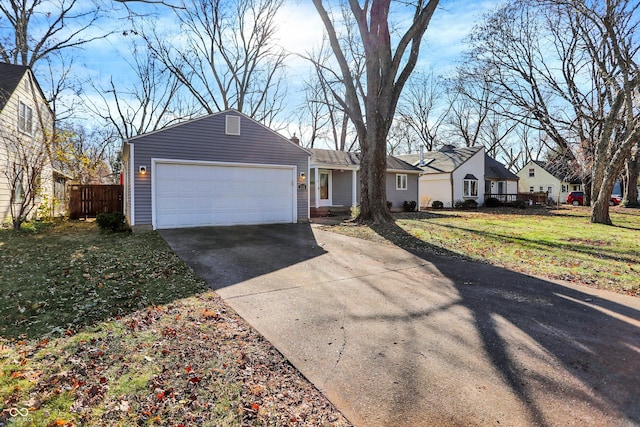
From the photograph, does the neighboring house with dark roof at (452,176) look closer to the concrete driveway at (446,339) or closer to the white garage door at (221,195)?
the white garage door at (221,195)

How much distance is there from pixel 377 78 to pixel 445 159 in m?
17.9

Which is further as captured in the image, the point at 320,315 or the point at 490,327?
the point at 320,315

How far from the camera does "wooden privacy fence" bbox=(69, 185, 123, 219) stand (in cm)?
1507

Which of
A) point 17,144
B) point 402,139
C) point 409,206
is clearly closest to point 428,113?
point 402,139

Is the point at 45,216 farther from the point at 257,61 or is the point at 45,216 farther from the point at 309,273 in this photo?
the point at 257,61

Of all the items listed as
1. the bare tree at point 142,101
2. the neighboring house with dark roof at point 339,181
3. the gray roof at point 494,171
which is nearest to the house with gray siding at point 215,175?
the neighboring house with dark roof at point 339,181

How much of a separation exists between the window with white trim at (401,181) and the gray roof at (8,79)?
60.2ft

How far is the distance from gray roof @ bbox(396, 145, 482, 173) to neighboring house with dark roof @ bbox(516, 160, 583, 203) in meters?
19.4

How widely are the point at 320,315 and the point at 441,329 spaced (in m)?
1.36

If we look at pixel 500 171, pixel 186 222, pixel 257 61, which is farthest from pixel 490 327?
pixel 500 171

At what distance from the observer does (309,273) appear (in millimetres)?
5879

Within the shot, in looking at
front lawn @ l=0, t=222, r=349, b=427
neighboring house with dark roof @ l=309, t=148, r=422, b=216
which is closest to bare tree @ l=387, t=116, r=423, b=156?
neighboring house with dark roof @ l=309, t=148, r=422, b=216

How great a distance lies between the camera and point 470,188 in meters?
26.5

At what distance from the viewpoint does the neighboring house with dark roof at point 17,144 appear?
11062 millimetres
